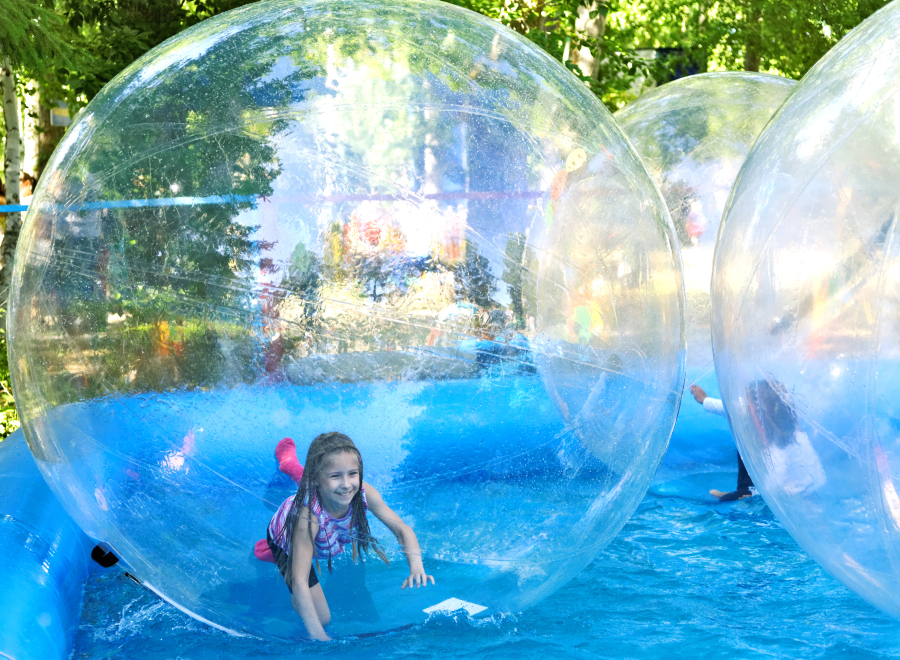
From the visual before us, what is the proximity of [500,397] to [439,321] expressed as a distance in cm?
26

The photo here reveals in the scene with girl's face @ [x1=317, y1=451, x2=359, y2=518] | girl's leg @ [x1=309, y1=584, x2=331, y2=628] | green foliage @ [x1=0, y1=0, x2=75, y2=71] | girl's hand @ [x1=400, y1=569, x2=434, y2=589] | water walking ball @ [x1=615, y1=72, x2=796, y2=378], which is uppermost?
green foliage @ [x1=0, y1=0, x2=75, y2=71]

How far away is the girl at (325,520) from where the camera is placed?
235 cm

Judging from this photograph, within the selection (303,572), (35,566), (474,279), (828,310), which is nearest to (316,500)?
(303,572)

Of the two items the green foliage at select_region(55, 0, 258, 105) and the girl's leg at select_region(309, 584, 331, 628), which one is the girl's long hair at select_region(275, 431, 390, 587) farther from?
the green foliage at select_region(55, 0, 258, 105)

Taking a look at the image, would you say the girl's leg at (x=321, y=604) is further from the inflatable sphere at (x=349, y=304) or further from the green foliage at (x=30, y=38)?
the green foliage at (x=30, y=38)

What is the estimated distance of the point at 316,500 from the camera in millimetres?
2408

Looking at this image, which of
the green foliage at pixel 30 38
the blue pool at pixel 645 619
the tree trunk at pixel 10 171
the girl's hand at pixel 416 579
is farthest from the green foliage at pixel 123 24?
the girl's hand at pixel 416 579

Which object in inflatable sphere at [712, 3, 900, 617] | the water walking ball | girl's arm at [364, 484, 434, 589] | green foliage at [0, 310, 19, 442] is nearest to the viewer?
inflatable sphere at [712, 3, 900, 617]

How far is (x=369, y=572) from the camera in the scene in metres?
2.50

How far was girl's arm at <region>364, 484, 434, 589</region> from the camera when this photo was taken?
2.39 meters

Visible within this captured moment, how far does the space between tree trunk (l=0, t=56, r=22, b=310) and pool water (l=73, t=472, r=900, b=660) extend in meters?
4.47

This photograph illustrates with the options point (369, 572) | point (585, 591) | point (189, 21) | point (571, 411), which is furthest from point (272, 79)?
point (189, 21)

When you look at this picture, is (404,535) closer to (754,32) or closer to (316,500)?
(316,500)

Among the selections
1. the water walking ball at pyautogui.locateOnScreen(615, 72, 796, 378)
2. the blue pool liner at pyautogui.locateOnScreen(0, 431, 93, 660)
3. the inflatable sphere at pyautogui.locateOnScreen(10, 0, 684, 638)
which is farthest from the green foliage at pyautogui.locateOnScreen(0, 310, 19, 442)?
the water walking ball at pyautogui.locateOnScreen(615, 72, 796, 378)
